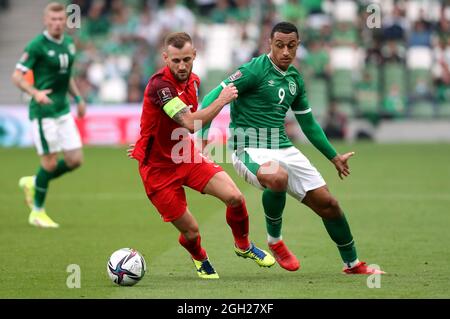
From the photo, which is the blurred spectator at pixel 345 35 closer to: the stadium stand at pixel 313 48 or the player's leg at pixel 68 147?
the stadium stand at pixel 313 48

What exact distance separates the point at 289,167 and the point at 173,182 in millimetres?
1046

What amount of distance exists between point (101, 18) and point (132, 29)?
980 millimetres

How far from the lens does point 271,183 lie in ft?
→ 30.1

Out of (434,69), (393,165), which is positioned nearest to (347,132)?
(434,69)

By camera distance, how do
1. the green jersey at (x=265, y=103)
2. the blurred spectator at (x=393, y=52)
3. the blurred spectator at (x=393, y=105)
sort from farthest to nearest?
1. the blurred spectator at (x=393, y=52)
2. the blurred spectator at (x=393, y=105)
3. the green jersey at (x=265, y=103)

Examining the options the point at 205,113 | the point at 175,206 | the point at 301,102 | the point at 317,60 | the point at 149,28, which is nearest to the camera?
the point at 205,113

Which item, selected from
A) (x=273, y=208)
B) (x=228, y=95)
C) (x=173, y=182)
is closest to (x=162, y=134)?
(x=173, y=182)

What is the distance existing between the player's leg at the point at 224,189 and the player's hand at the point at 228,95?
2.53ft

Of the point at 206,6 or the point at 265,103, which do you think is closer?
the point at 265,103

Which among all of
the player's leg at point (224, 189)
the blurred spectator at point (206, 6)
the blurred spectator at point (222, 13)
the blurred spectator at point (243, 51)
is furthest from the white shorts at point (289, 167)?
the blurred spectator at point (206, 6)

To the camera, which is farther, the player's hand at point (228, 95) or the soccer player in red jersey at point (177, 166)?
the soccer player in red jersey at point (177, 166)

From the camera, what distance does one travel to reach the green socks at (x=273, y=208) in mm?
9430

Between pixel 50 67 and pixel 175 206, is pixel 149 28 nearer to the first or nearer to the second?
pixel 50 67

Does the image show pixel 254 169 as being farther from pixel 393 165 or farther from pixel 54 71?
pixel 393 165
